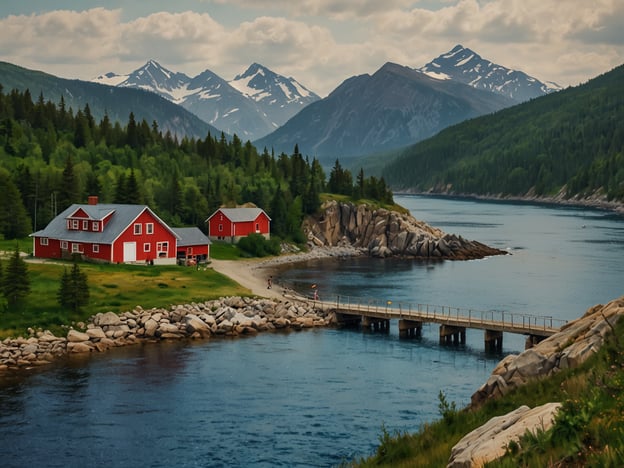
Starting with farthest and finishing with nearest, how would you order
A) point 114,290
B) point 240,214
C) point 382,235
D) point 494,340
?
1. point 382,235
2. point 240,214
3. point 114,290
4. point 494,340

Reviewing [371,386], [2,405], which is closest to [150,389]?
[2,405]

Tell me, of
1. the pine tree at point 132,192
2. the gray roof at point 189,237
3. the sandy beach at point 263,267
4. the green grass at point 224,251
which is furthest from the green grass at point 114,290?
the pine tree at point 132,192

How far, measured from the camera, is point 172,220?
13250 centimetres

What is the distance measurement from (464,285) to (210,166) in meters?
82.0

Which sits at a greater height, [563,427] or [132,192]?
[132,192]

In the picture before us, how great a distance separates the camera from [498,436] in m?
18.3

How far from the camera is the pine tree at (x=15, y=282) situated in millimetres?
67688

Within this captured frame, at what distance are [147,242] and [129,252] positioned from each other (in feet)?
9.60

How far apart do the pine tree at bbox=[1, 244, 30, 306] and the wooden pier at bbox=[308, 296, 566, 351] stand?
29669mm

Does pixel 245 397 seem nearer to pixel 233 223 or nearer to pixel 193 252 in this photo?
pixel 193 252

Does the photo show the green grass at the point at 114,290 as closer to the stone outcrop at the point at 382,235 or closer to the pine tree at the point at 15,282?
the pine tree at the point at 15,282

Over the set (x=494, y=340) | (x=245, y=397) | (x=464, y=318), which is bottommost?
(x=245, y=397)

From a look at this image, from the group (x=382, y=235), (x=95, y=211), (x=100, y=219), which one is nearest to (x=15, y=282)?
(x=100, y=219)

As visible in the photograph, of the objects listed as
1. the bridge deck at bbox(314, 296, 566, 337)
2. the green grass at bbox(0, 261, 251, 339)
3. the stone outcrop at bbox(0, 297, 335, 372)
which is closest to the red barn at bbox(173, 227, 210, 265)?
the green grass at bbox(0, 261, 251, 339)
